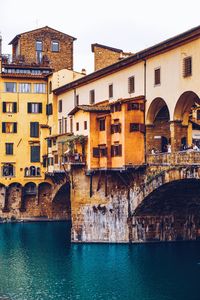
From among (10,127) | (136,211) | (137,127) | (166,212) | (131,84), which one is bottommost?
(166,212)

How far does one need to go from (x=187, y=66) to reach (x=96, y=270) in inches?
634

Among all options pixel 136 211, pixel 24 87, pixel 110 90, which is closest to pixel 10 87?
pixel 24 87

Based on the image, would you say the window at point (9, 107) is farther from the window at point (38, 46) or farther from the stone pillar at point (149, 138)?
the stone pillar at point (149, 138)

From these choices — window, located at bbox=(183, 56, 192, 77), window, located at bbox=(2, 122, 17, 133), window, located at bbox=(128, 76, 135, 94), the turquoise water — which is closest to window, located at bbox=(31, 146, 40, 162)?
Answer: window, located at bbox=(2, 122, 17, 133)

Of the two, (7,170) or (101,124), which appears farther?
(7,170)

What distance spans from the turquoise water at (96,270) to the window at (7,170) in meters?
15.4

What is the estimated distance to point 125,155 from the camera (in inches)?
2178

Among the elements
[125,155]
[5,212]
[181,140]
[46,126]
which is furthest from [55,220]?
[181,140]

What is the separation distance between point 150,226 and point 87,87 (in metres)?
15.8

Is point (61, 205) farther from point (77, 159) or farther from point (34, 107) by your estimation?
point (77, 159)

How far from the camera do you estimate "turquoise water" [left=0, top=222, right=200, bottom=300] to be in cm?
4244

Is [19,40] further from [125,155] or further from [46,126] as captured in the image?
[125,155]

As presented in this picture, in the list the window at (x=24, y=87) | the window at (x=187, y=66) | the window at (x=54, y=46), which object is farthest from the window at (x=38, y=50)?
the window at (x=187, y=66)

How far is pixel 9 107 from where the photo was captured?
81.1m
